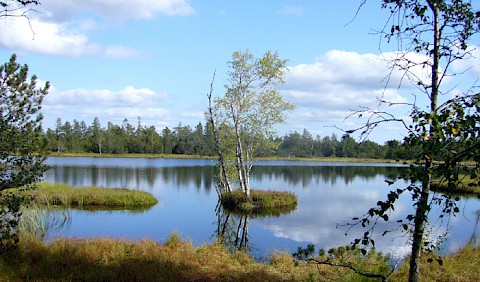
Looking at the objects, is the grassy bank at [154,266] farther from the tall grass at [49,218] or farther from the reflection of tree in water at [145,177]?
the reflection of tree in water at [145,177]

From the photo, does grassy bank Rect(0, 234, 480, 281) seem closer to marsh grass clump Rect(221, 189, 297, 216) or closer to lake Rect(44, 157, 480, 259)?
lake Rect(44, 157, 480, 259)

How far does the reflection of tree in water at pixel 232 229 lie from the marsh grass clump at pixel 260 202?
1.10 meters

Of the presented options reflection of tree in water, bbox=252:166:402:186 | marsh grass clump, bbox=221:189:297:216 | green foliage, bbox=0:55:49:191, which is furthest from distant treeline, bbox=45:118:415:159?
green foliage, bbox=0:55:49:191

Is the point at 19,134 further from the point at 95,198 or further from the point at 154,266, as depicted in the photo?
the point at 95,198

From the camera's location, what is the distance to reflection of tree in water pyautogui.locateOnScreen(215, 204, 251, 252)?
17375 mm

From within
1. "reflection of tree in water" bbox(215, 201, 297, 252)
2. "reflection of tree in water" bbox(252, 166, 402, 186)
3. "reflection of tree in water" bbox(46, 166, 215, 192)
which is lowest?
"reflection of tree in water" bbox(215, 201, 297, 252)

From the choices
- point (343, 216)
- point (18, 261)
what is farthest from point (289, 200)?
point (18, 261)

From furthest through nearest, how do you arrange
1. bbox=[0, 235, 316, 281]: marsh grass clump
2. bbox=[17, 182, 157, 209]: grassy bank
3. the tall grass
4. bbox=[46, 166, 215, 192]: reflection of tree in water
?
bbox=[46, 166, 215, 192]: reflection of tree in water
bbox=[17, 182, 157, 209]: grassy bank
the tall grass
bbox=[0, 235, 316, 281]: marsh grass clump

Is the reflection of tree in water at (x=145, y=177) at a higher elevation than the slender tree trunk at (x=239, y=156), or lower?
lower

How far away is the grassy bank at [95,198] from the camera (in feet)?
92.2

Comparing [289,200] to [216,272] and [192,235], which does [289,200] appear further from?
[216,272]

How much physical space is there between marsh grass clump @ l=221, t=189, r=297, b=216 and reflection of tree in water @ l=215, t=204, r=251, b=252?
110 cm

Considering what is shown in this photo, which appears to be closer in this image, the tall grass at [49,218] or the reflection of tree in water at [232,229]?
the tall grass at [49,218]

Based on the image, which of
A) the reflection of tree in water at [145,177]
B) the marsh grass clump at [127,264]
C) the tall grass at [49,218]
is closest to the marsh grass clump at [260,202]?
the reflection of tree in water at [145,177]
